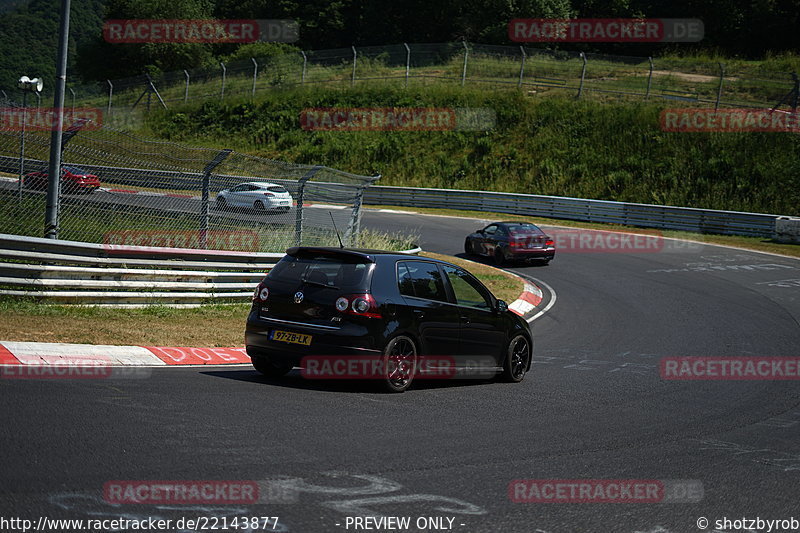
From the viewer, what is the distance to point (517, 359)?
1073cm

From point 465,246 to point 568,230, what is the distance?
747 centimetres

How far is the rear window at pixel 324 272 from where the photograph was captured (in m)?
8.83

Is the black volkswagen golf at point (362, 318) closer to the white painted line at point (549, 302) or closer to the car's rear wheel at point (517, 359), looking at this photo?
the car's rear wheel at point (517, 359)

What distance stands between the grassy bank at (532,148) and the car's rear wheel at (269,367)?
31.3m

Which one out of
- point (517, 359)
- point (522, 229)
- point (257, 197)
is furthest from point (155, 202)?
point (522, 229)

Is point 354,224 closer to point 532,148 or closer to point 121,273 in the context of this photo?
point 121,273

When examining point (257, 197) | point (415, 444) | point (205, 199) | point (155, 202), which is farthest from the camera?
point (257, 197)

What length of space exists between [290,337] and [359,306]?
0.84 m

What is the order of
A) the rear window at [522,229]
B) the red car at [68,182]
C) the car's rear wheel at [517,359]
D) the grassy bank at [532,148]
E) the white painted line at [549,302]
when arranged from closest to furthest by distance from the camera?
the car's rear wheel at [517,359], the red car at [68,182], the white painted line at [549,302], the rear window at [522,229], the grassy bank at [532,148]

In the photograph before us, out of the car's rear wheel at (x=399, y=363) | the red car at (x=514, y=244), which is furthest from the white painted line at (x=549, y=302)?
the car's rear wheel at (x=399, y=363)

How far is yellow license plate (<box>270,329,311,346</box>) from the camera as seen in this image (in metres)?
8.77

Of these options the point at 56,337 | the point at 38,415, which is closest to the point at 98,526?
the point at 38,415

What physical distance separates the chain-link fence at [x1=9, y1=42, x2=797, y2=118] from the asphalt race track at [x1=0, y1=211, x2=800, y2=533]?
35.9 metres

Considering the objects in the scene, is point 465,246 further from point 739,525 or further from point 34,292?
point 739,525
